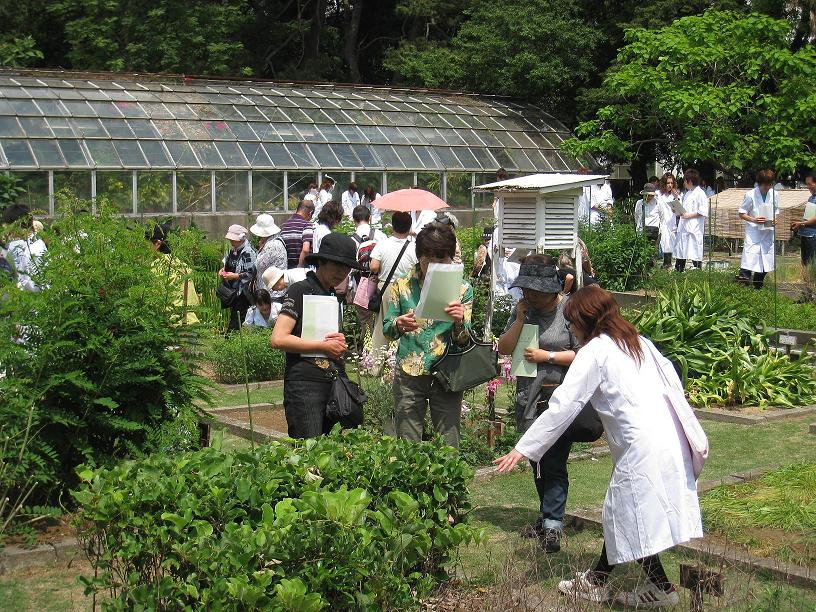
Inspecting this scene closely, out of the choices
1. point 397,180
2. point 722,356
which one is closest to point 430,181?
point 397,180

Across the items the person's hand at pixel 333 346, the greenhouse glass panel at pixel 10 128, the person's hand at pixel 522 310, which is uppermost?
the greenhouse glass panel at pixel 10 128

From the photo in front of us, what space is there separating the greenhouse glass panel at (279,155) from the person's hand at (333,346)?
18.3 metres

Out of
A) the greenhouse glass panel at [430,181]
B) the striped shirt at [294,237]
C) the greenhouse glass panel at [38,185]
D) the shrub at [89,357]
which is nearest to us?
the shrub at [89,357]

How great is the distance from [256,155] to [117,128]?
294 cm

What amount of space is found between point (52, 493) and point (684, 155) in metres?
15.9

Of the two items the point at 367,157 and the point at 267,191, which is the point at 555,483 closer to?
the point at 267,191

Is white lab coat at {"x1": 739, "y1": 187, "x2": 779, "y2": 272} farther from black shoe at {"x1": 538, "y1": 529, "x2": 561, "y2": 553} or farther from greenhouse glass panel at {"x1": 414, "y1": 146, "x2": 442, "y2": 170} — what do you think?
greenhouse glass panel at {"x1": 414, "y1": 146, "x2": 442, "y2": 170}

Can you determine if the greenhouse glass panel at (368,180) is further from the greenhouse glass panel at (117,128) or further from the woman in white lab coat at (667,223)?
the woman in white lab coat at (667,223)

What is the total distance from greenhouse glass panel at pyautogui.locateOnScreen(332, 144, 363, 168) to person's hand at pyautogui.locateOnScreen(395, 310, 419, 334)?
18.6m

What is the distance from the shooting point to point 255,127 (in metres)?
24.6

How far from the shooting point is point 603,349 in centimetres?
508

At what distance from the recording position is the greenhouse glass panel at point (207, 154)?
23094 millimetres

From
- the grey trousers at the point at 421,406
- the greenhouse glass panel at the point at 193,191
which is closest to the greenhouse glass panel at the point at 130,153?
the greenhouse glass panel at the point at 193,191

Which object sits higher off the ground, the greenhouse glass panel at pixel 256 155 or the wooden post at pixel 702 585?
the greenhouse glass panel at pixel 256 155
